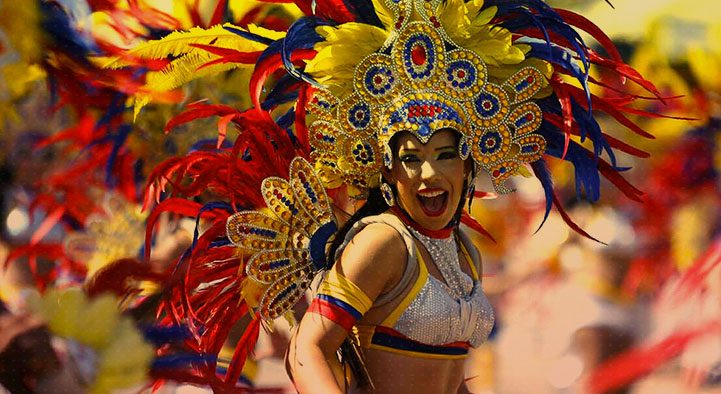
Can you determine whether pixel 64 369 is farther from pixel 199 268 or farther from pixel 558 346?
pixel 558 346

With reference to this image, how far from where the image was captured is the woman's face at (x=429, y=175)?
314 cm

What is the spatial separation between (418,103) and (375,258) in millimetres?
399

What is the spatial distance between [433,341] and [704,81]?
3.29 meters

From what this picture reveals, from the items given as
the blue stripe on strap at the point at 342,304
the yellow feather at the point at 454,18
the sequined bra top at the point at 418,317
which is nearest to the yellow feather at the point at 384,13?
the yellow feather at the point at 454,18

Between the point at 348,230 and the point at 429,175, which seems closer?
the point at 429,175

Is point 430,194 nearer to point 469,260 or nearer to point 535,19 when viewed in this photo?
point 469,260

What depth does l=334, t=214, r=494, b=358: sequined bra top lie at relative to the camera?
10.2ft

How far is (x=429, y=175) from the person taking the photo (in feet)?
10.3

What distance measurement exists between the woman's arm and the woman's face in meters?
0.12

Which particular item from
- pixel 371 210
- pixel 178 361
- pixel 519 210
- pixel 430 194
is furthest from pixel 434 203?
pixel 519 210

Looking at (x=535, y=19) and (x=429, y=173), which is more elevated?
(x=535, y=19)

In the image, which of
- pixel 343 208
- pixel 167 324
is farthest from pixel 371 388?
pixel 167 324

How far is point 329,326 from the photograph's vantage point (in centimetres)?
302

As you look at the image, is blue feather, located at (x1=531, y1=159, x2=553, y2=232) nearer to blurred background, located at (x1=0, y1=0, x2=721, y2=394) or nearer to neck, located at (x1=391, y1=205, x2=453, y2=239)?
neck, located at (x1=391, y1=205, x2=453, y2=239)
